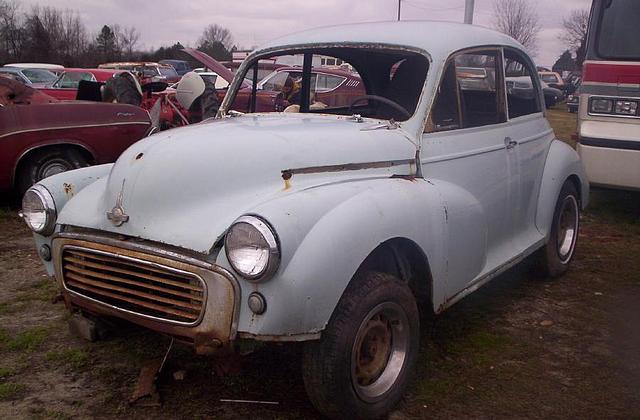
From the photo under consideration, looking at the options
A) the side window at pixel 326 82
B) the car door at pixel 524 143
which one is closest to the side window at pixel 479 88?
the car door at pixel 524 143

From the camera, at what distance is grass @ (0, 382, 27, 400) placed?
10.1 ft

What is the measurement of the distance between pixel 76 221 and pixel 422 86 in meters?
2.03

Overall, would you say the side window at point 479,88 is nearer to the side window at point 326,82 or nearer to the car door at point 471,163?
the car door at point 471,163

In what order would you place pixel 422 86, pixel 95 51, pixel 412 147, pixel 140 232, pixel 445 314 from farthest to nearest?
pixel 95 51 → pixel 445 314 → pixel 422 86 → pixel 412 147 → pixel 140 232

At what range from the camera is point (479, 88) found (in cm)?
419

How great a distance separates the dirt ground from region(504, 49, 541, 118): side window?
1.37 meters

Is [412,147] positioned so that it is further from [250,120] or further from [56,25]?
[56,25]

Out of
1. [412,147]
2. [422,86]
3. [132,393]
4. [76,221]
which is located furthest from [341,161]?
[132,393]

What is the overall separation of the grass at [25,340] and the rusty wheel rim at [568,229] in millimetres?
3828

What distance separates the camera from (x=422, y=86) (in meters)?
3.66

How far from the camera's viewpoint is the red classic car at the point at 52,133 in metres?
6.43

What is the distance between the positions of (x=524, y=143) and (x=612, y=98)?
271 centimetres

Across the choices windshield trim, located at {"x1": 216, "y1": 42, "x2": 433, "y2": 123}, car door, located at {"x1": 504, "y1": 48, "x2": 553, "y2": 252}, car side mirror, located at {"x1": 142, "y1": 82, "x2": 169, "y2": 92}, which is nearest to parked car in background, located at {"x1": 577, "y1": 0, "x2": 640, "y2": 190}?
car door, located at {"x1": 504, "y1": 48, "x2": 553, "y2": 252}

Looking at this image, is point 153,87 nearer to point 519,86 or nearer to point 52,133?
point 52,133
